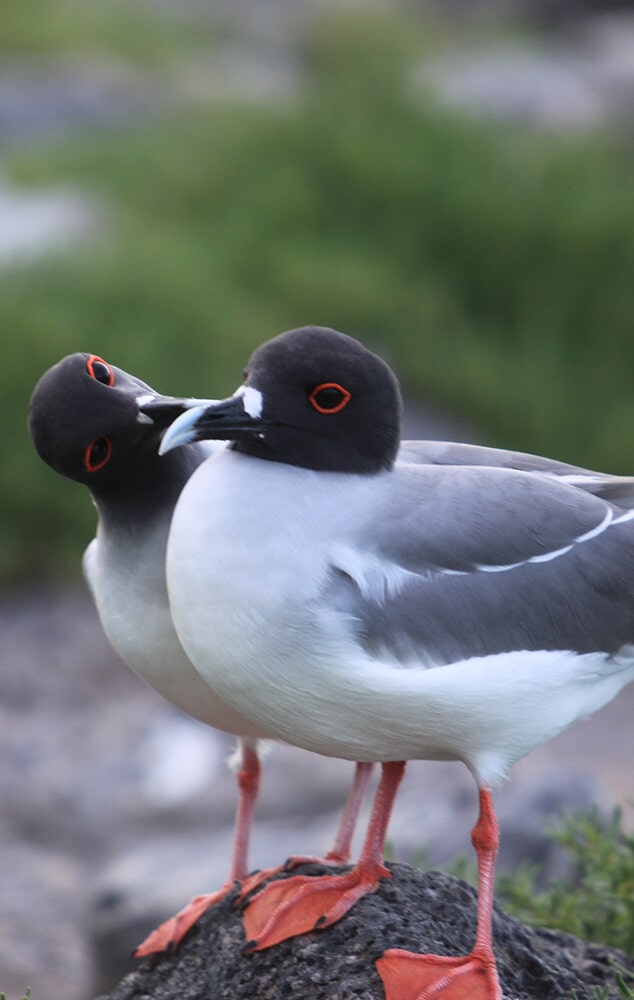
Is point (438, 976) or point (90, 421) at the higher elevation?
point (90, 421)

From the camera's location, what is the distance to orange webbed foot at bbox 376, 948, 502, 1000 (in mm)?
3273

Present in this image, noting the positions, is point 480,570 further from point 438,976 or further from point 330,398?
point 438,976

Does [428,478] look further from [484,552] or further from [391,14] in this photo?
[391,14]

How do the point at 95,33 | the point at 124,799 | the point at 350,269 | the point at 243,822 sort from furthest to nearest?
1. the point at 95,33
2. the point at 350,269
3. the point at 124,799
4. the point at 243,822

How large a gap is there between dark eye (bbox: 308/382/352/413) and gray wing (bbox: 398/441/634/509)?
40cm

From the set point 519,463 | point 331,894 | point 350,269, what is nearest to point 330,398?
point 519,463

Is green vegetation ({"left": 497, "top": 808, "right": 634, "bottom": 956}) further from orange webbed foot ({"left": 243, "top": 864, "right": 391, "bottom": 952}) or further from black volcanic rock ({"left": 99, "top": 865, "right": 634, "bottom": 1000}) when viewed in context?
orange webbed foot ({"left": 243, "top": 864, "right": 391, "bottom": 952})

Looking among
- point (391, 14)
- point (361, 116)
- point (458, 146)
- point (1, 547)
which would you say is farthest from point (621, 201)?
point (391, 14)

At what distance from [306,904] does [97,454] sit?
118 cm

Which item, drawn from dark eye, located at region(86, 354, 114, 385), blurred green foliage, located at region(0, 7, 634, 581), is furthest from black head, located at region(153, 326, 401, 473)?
blurred green foliage, located at region(0, 7, 634, 581)

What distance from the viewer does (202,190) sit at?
1188 centimetres

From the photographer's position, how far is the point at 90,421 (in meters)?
3.33

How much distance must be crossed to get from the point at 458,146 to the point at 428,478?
29.7 ft

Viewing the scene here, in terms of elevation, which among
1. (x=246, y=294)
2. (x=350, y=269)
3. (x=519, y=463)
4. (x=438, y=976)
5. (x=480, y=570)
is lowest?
(x=438, y=976)
